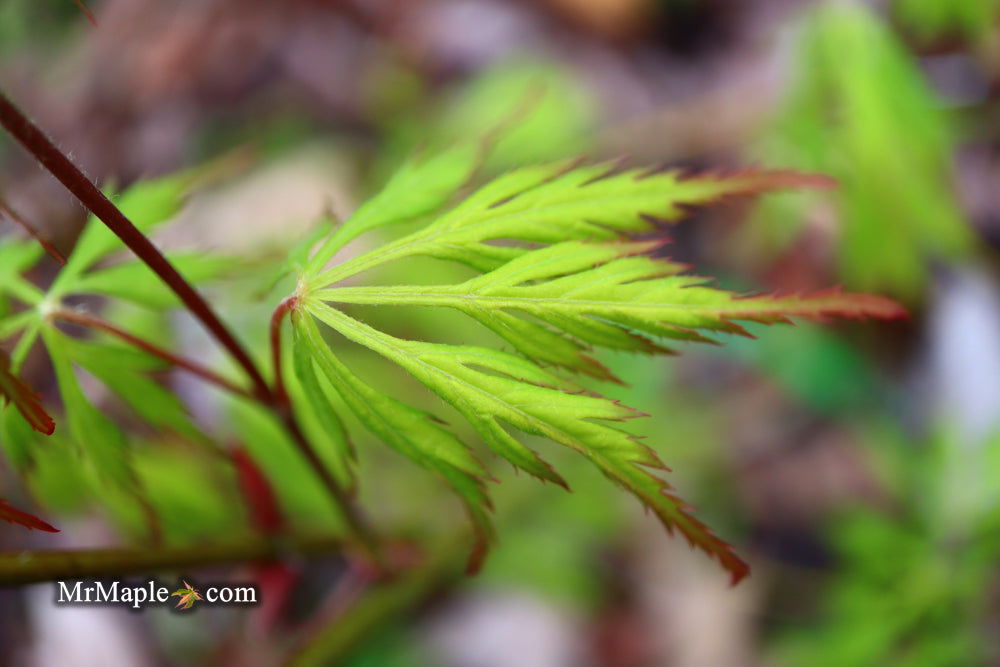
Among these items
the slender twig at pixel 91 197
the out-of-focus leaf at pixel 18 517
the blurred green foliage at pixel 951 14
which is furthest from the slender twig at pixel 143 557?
the blurred green foliage at pixel 951 14

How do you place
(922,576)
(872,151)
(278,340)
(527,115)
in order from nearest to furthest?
(278,340), (922,576), (872,151), (527,115)

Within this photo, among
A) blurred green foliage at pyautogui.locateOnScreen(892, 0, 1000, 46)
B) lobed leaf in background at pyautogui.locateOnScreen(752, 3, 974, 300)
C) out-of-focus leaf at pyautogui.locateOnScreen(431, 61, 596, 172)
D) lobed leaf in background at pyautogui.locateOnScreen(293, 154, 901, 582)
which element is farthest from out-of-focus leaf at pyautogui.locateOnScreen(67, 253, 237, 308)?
blurred green foliage at pyautogui.locateOnScreen(892, 0, 1000, 46)

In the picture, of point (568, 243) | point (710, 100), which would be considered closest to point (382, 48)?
point (710, 100)

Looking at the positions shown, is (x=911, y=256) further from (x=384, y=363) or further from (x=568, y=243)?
(x=568, y=243)

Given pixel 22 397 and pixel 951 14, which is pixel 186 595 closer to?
pixel 22 397

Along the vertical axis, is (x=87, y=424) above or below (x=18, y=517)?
above

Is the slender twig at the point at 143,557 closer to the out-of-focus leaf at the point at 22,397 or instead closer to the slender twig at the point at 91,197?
the out-of-focus leaf at the point at 22,397

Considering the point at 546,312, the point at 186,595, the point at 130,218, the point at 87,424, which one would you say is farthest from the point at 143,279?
the point at 546,312

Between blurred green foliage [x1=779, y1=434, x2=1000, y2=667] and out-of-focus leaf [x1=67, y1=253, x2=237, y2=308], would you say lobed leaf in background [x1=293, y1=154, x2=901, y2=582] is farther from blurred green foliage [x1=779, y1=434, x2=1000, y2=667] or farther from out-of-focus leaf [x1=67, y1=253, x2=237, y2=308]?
blurred green foliage [x1=779, y1=434, x2=1000, y2=667]
